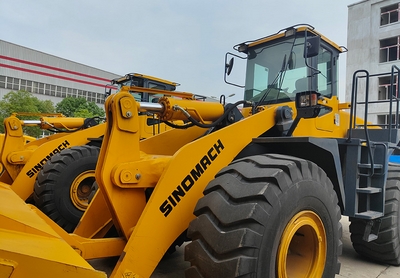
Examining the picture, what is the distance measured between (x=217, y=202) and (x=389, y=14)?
97.2 feet

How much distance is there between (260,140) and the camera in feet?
9.70

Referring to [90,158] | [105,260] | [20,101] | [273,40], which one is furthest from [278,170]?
[20,101]

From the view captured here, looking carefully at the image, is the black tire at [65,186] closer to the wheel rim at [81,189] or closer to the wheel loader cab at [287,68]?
the wheel rim at [81,189]

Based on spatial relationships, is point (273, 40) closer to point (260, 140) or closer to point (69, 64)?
point (260, 140)

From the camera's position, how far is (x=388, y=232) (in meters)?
3.88

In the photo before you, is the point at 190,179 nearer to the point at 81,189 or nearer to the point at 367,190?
the point at 367,190

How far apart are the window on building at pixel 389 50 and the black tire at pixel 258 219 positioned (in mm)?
26813

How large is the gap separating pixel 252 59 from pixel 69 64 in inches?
1653

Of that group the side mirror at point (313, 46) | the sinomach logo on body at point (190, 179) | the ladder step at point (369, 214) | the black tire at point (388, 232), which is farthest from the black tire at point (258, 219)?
the black tire at point (388, 232)

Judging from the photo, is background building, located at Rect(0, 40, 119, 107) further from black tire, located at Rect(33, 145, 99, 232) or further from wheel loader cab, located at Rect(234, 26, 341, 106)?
wheel loader cab, located at Rect(234, 26, 341, 106)

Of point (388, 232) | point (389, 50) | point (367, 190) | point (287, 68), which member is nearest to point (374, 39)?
point (389, 50)

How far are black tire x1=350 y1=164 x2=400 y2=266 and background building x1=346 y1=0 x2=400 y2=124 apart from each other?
22552 millimetres

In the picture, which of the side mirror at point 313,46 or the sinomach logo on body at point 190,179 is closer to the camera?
the sinomach logo on body at point 190,179

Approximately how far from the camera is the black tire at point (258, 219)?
81.0 inches
